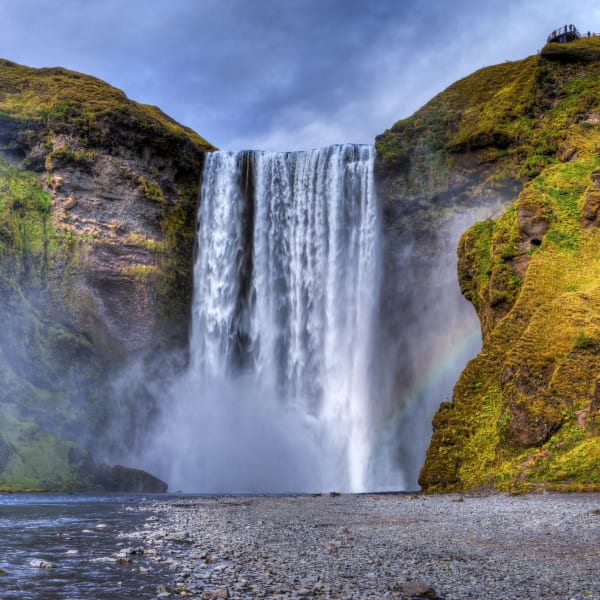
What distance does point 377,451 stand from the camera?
3697 cm

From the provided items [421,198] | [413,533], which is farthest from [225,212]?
[413,533]

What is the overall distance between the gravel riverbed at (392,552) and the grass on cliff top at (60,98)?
3383cm

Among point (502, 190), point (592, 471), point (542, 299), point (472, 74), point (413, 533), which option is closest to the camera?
point (413, 533)

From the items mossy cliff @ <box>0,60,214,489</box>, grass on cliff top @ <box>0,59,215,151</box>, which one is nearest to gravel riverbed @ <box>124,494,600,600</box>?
mossy cliff @ <box>0,60,214,489</box>

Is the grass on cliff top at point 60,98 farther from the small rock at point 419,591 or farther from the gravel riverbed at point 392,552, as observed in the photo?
the small rock at point 419,591

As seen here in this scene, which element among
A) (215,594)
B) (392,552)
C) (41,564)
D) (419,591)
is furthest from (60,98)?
(419,591)

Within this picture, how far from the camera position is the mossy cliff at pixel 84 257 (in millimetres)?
35594

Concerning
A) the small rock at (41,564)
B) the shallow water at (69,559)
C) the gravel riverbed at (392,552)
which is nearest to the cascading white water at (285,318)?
the shallow water at (69,559)

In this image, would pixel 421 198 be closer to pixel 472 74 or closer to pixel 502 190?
pixel 502 190

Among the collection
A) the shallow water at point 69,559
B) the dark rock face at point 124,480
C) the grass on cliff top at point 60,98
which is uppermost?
the grass on cliff top at point 60,98

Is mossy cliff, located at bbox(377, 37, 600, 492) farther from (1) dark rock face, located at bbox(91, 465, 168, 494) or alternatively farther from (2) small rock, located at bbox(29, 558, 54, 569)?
(1) dark rock face, located at bbox(91, 465, 168, 494)

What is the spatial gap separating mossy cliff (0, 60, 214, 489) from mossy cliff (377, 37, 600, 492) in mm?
15282

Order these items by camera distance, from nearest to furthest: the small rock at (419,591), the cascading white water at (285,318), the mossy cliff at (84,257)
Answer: the small rock at (419,591), the mossy cliff at (84,257), the cascading white water at (285,318)

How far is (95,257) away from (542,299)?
27507 millimetres
